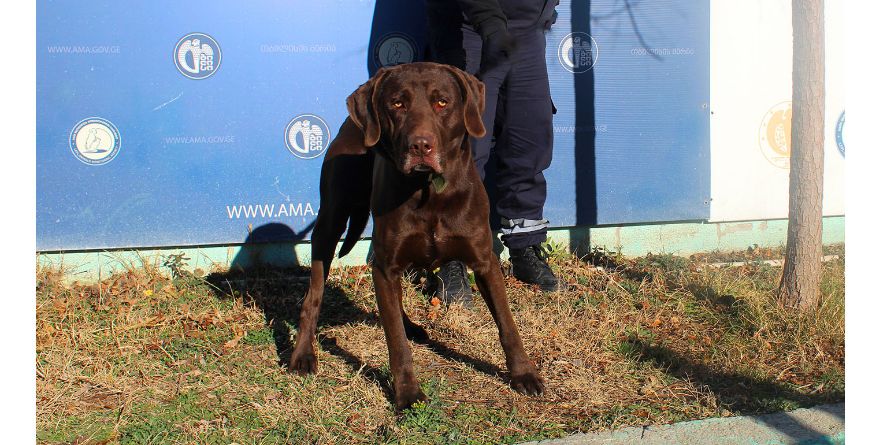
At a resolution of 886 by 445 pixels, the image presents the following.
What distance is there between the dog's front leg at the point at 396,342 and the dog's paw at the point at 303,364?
1.83 feet

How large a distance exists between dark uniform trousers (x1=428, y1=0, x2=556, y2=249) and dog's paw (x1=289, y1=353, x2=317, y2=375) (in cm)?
168

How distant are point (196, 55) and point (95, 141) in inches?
33.9

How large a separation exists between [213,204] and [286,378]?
2.01 m

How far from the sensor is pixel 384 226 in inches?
140

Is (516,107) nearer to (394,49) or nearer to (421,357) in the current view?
(394,49)

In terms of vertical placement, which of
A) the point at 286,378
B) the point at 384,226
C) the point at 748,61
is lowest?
the point at 286,378

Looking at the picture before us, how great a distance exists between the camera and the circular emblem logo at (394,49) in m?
5.50

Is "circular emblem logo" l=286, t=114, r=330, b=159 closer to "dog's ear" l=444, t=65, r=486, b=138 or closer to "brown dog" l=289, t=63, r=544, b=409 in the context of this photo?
"brown dog" l=289, t=63, r=544, b=409

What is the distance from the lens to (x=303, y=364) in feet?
12.8

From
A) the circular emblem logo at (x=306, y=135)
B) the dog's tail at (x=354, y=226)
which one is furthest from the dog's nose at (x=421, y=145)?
the circular emblem logo at (x=306, y=135)

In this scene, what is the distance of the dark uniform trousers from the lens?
16.2ft

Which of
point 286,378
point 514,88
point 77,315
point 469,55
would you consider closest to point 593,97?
point 514,88

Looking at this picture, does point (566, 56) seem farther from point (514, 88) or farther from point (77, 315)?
point (77, 315)

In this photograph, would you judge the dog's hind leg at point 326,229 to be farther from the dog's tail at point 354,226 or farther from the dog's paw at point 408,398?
the dog's paw at point 408,398
